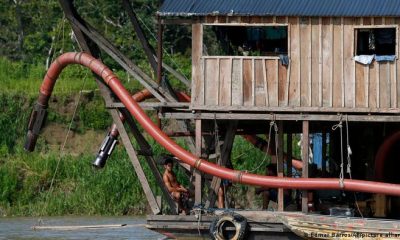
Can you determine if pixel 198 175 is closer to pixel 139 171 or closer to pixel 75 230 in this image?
pixel 139 171

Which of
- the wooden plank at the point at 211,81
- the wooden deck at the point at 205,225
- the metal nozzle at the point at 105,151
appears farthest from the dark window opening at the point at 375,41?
the metal nozzle at the point at 105,151

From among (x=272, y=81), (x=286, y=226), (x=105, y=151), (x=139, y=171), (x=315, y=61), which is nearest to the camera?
(x=286, y=226)

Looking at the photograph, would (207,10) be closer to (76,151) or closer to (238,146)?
(238,146)

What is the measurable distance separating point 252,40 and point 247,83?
3963 millimetres

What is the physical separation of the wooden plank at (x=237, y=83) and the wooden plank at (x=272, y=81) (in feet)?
1.62

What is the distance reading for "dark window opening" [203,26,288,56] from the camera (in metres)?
28.2

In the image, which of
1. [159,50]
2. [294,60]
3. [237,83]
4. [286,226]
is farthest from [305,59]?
[286,226]

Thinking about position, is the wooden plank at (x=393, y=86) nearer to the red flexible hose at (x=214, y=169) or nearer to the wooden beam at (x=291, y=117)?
the wooden beam at (x=291, y=117)

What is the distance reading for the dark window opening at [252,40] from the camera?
2816cm

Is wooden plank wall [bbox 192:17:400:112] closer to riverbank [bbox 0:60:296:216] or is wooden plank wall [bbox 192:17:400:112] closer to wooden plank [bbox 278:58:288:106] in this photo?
wooden plank [bbox 278:58:288:106]

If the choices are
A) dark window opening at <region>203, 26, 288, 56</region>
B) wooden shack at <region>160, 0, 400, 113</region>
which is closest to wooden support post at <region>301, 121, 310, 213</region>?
wooden shack at <region>160, 0, 400, 113</region>

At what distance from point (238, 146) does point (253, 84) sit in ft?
43.1

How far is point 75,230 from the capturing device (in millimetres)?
32125

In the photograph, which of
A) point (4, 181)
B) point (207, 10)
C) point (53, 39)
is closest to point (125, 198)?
point (4, 181)
